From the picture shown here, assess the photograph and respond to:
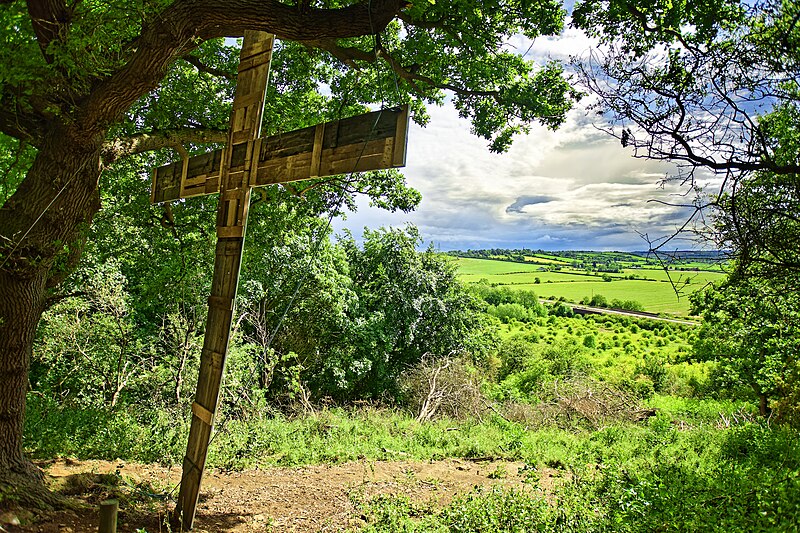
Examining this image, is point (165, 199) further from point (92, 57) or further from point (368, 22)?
point (368, 22)

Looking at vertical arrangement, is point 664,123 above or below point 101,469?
above

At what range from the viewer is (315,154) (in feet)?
9.97

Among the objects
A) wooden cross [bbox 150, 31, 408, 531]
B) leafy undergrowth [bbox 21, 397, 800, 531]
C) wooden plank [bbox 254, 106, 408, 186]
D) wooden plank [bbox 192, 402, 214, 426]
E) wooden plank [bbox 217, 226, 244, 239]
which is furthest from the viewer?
leafy undergrowth [bbox 21, 397, 800, 531]

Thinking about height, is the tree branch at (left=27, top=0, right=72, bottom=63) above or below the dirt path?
above

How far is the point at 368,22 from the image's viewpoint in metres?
3.49

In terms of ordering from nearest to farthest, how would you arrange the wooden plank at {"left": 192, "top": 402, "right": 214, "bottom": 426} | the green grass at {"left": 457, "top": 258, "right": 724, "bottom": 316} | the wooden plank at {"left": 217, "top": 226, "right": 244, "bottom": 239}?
the wooden plank at {"left": 192, "top": 402, "right": 214, "bottom": 426}, the wooden plank at {"left": 217, "top": 226, "right": 244, "bottom": 239}, the green grass at {"left": 457, "top": 258, "right": 724, "bottom": 316}

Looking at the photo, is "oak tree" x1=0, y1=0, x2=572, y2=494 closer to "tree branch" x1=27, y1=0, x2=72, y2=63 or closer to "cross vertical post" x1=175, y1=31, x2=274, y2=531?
"tree branch" x1=27, y1=0, x2=72, y2=63

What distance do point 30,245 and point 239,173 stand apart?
1.71 meters

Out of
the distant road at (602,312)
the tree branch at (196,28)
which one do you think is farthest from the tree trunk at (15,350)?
the distant road at (602,312)

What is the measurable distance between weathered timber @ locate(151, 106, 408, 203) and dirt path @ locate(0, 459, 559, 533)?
2683 mm

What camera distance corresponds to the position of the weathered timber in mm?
2584

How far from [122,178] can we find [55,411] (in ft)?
12.7

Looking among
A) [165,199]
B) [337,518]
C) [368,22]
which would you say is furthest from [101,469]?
[368,22]

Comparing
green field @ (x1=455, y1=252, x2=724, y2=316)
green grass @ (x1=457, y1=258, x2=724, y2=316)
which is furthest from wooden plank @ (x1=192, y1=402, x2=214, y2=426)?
green field @ (x1=455, y1=252, x2=724, y2=316)
